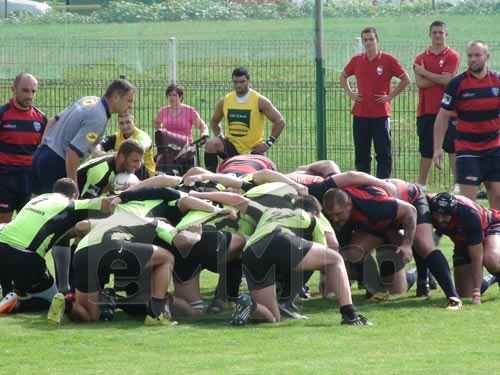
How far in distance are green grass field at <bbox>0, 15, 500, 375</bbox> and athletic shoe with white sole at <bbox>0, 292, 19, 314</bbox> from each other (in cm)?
16

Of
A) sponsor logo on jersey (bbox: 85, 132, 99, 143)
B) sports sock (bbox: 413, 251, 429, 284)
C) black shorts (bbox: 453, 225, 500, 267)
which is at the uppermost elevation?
sponsor logo on jersey (bbox: 85, 132, 99, 143)

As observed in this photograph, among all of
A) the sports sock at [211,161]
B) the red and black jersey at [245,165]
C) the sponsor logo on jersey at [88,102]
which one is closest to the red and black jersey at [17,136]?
the sponsor logo on jersey at [88,102]

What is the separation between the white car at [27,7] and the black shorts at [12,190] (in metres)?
14.0

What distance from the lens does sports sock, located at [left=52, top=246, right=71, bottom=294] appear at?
1104 cm

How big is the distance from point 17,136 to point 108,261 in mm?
3614

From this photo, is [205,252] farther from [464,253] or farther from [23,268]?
[464,253]

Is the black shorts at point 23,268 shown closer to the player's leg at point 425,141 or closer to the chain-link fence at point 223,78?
Answer: the player's leg at point 425,141

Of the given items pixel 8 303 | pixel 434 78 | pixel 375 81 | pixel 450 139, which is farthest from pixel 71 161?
pixel 450 139

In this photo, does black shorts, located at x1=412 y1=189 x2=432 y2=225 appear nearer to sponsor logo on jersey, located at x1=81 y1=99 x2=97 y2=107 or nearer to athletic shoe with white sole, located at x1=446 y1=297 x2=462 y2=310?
athletic shoe with white sole, located at x1=446 y1=297 x2=462 y2=310

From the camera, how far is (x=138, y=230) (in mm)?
9805

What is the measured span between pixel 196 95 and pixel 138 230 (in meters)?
10.6

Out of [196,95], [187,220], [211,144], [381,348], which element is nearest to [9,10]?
[196,95]

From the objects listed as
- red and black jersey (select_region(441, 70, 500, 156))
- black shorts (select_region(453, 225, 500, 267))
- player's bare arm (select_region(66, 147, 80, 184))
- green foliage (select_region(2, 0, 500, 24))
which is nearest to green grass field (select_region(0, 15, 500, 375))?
black shorts (select_region(453, 225, 500, 267))

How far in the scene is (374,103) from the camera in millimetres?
15664
